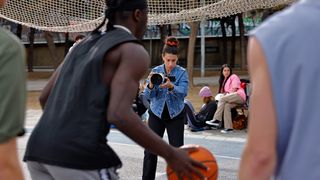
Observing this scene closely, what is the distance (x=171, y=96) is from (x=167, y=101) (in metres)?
0.11

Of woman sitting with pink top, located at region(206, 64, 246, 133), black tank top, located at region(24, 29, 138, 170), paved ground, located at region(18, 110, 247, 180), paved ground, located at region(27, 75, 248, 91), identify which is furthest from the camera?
paved ground, located at region(27, 75, 248, 91)

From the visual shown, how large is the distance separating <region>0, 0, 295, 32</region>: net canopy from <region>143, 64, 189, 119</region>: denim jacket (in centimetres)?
276

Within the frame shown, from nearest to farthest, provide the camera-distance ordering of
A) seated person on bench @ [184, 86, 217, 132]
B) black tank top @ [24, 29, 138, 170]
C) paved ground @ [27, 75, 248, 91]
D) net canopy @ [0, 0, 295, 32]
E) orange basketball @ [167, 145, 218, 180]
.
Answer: black tank top @ [24, 29, 138, 170]
orange basketball @ [167, 145, 218, 180]
net canopy @ [0, 0, 295, 32]
seated person on bench @ [184, 86, 217, 132]
paved ground @ [27, 75, 248, 91]

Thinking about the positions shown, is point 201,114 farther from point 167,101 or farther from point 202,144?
point 167,101

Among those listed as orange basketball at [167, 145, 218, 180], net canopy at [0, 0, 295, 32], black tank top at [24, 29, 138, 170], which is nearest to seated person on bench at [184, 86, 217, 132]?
net canopy at [0, 0, 295, 32]

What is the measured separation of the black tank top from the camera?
3172 mm

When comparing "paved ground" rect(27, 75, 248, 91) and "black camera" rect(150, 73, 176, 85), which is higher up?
"black camera" rect(150, 73, 176, 85)

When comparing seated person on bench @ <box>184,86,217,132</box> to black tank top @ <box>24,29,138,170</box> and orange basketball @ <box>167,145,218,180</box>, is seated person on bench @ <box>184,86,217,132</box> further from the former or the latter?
black tank top @ <box>24,29,138,170</box>

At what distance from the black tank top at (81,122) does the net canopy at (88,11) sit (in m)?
6.36

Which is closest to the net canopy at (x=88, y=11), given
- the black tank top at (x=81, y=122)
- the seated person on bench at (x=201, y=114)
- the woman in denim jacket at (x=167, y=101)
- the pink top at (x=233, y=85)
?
the pink top at (x=233, y=85)

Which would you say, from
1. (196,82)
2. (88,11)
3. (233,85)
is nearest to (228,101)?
(233,85)

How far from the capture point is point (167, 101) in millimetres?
6910

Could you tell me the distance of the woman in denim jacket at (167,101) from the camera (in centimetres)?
682

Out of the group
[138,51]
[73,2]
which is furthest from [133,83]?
[73,2]
